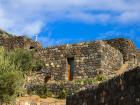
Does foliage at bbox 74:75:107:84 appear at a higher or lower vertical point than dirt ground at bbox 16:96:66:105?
higher

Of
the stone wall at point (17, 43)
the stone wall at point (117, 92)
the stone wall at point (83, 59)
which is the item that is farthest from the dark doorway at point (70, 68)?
the stone wall at point (117, 92)

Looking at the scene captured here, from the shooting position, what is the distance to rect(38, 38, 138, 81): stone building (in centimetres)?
3359

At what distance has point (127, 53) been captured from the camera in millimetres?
36781

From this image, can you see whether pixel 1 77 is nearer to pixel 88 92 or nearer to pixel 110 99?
pixel 88 92

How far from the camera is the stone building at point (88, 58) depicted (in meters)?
33.6

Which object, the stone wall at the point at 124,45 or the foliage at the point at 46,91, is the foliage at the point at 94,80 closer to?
the foliage at the point at 46,91

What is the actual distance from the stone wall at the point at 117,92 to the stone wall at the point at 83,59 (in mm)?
17947

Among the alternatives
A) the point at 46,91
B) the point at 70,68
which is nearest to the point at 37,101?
the point at 46,91

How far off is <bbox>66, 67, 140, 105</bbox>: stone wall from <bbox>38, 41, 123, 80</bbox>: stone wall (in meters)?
17.9

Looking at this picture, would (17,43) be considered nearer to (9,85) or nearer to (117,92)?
(9,85)

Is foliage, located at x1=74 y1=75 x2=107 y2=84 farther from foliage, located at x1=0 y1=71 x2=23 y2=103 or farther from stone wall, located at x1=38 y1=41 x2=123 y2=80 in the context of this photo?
foliage, located at x1=0 y1=71 x2=23 y2=103

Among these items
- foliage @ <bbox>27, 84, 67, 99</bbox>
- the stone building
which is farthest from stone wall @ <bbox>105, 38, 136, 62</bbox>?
foliage @ <bbox>27, 84, 67, 99</bbox>

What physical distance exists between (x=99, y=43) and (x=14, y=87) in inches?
391

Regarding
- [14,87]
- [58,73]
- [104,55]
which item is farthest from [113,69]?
[14,87]
